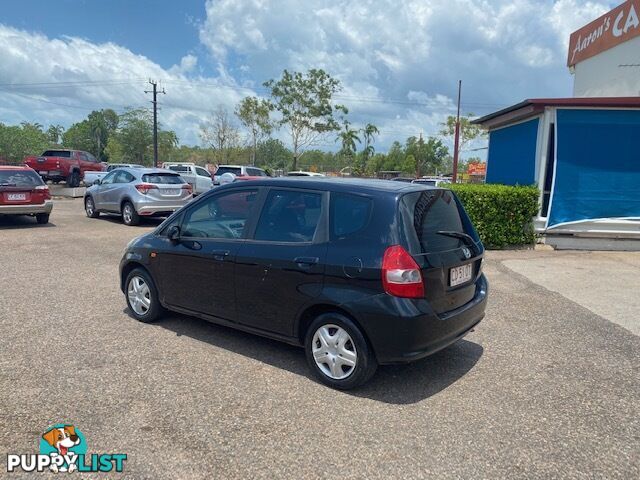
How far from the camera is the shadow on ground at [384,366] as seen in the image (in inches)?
146

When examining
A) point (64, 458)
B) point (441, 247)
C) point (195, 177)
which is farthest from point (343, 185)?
point (195, 177)

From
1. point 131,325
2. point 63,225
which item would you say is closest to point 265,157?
point 63,225

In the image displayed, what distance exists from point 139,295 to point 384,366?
2.76 meters

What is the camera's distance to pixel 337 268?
360 cm

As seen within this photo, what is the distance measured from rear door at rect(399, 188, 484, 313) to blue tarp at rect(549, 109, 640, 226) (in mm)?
7457

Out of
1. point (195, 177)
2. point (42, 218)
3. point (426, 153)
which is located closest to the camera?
point (42, 218)

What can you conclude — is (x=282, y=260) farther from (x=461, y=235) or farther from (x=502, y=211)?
(x=502, y=211)

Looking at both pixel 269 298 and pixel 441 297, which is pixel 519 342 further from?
pixel 269 298

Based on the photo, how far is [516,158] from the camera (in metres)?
12.2

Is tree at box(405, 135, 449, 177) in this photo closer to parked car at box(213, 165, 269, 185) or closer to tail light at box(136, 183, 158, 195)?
parked car at box(213, 165, 269, 185)

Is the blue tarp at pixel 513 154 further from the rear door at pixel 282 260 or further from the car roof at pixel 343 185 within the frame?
the rear door at pixel 282 260

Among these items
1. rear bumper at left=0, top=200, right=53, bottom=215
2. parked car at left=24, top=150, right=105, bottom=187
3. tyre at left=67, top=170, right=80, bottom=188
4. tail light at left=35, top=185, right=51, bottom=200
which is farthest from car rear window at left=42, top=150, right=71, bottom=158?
rear bumper at left=0, top=200, right=53, bottom=215

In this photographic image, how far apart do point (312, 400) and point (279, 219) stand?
1.50 meters

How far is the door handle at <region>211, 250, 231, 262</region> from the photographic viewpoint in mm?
4301
